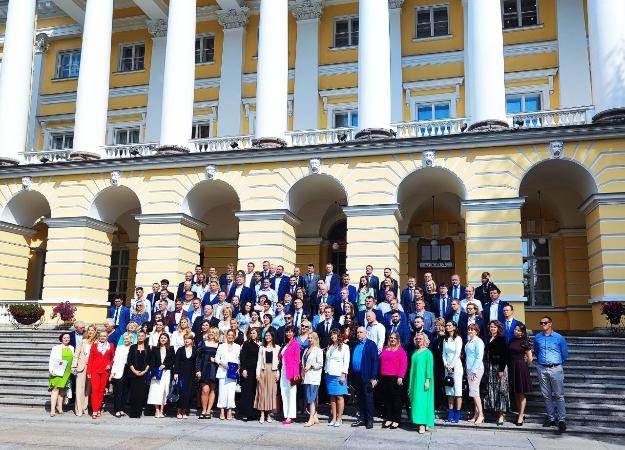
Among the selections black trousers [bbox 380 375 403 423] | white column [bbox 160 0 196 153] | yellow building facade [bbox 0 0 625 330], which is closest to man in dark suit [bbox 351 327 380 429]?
black trousers [bbox 380 375 403 423]

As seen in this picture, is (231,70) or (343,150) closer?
(343,150)

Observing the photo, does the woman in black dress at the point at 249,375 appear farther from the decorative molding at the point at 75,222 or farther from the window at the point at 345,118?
the window at the point at 345,118

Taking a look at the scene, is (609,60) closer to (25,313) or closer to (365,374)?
(365,374)

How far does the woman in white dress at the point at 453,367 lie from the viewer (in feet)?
37.8

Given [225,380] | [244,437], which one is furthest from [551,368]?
[225,380]

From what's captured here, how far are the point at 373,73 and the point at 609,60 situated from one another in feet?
23.2

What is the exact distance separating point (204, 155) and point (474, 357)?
1306 centimetres

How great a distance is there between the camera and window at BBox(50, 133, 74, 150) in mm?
28938

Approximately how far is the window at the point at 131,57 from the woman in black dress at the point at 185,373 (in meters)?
18.9

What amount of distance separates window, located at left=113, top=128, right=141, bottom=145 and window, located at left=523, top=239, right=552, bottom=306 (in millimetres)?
16791

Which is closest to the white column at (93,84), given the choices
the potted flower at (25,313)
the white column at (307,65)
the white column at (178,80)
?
the white column at (178,80)

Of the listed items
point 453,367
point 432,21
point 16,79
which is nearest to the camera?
point 453,367

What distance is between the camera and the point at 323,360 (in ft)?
39.5

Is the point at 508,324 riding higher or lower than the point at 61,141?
lower
